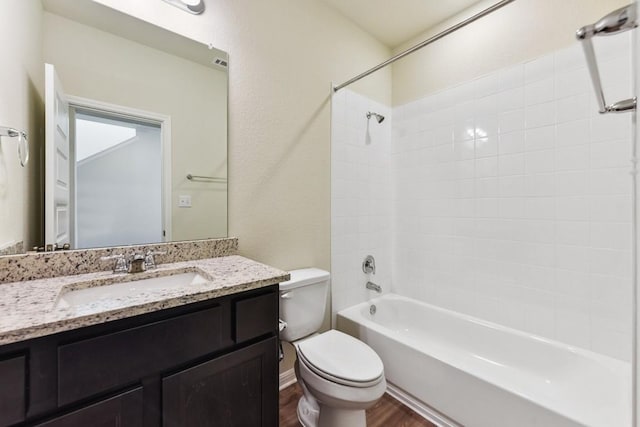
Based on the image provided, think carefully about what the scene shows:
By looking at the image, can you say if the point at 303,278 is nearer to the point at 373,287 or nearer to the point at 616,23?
the point at 373,287

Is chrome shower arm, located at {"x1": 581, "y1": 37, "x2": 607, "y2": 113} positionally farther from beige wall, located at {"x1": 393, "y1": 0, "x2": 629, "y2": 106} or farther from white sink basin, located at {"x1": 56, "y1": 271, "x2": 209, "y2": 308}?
white sink basin, located at {"x1": 56, "y1": 271, "x2": 209, "y2": 308}

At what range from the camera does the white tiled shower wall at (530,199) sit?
141 centimetres

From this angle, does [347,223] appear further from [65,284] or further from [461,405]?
[65,284]

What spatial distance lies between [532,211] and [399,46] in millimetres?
1690

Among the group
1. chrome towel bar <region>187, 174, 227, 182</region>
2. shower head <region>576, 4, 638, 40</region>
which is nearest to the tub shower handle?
chrome towel bar <region>187, 174, 227, 182</region>

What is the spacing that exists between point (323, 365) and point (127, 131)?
136cm

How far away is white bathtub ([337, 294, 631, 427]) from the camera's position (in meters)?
1.16

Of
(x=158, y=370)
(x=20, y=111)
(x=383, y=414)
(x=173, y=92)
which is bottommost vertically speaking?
(x=383, y=414)

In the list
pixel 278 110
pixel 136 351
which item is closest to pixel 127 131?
pixel 278 110

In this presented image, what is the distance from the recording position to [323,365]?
1.28 meters

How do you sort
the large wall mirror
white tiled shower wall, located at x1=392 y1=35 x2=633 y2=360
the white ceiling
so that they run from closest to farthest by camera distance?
the large wall mirror < white tiled shower wall, located at x1=392 y1=35 x2=633 y2=360 < the white ceiling

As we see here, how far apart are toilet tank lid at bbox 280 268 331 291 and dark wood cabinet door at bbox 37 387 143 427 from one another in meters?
0.79

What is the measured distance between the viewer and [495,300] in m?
1.82

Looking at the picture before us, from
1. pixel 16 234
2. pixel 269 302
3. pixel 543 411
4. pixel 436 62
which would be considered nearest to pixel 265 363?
pixel 269 302
